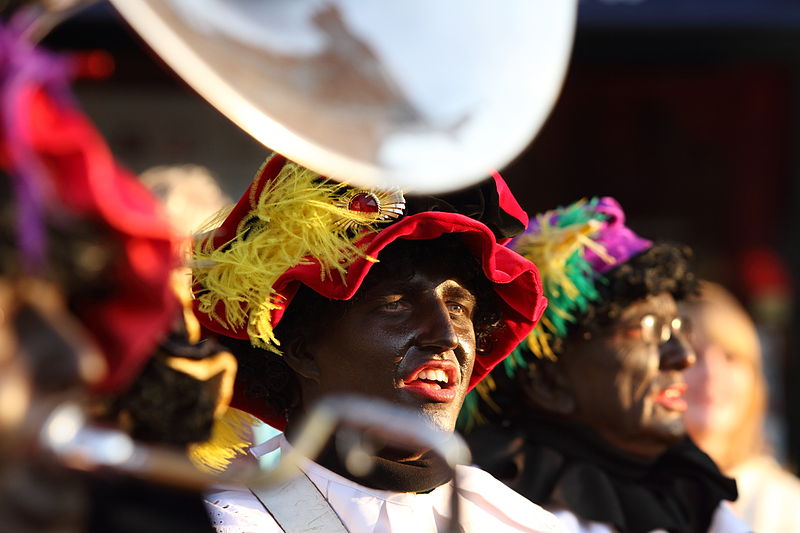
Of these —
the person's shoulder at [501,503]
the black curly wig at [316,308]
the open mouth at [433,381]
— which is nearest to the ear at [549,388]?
the person's shoulder at [501,503]

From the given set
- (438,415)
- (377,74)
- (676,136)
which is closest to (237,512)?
(438,415)

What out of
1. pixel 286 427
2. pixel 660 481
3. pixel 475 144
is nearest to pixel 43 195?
pixel 475 144

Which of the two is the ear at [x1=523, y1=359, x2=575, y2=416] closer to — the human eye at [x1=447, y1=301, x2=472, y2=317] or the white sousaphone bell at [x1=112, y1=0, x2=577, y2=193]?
the human eye at [x1=447, y1=301, x2=472, y2=317]

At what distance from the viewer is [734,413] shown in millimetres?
4254

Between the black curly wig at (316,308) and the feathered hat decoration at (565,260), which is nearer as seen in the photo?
the black curly wig at (316,308)

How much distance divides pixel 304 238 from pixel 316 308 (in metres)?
0.17

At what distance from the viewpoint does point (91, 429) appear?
4.29 feet

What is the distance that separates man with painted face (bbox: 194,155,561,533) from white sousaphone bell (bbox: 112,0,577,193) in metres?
0.45

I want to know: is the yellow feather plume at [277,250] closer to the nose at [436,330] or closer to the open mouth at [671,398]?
the nose at [436,330]

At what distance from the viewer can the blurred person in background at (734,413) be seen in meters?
4.04

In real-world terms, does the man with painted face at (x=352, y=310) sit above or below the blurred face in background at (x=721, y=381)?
below

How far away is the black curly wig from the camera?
2.40 meters

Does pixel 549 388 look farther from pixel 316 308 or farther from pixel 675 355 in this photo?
pixel 316 308

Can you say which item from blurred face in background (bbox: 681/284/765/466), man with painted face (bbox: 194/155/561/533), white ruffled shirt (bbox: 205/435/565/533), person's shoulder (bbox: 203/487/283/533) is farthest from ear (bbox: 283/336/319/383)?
blurred face in background (bbox: 681/284/765/466)
